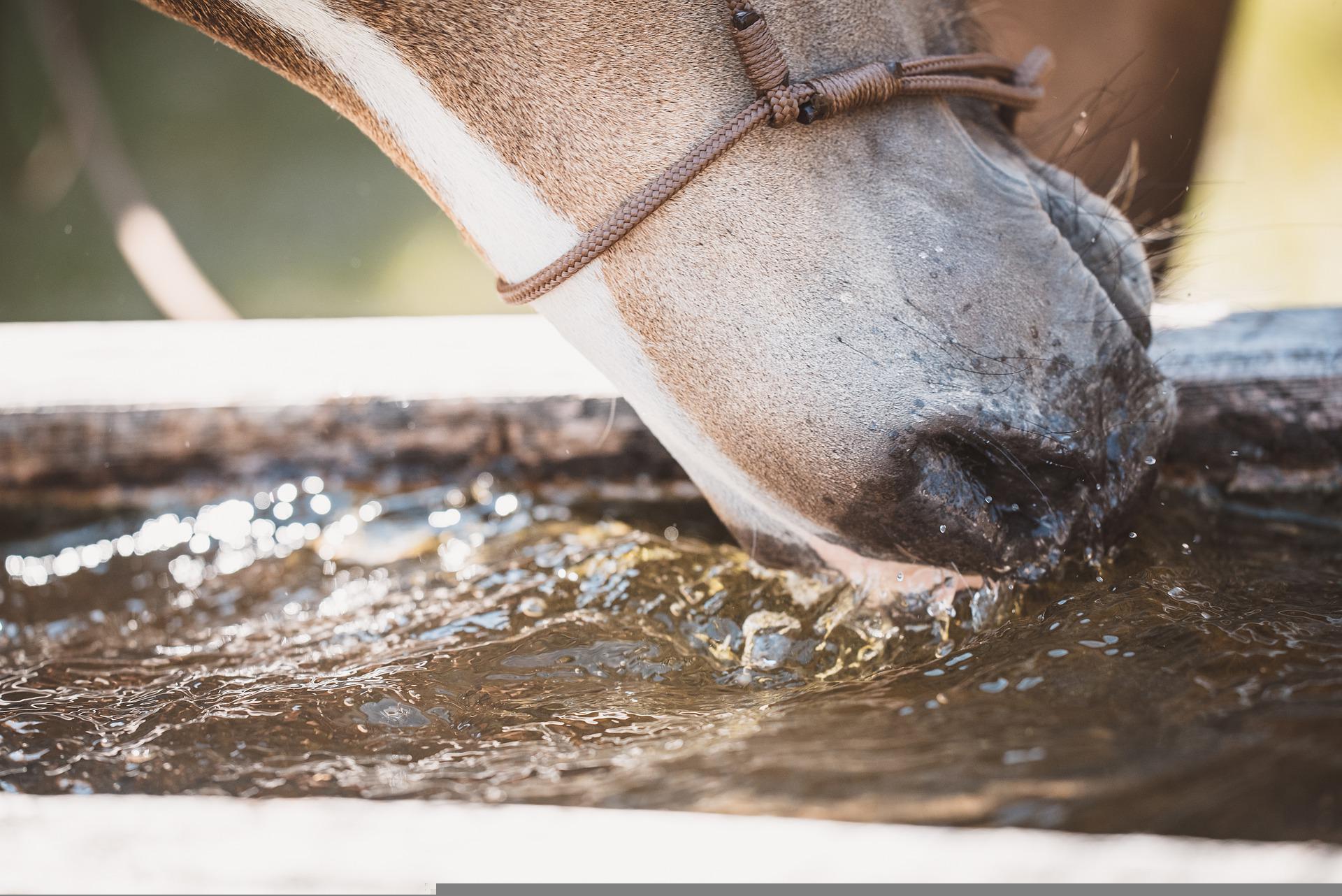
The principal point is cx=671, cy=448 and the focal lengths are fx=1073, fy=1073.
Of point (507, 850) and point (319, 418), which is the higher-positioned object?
point (319, 418)

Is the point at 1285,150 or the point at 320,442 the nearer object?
the point at 320,442

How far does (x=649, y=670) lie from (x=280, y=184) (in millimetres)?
3571

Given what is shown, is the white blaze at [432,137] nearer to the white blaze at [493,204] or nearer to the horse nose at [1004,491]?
the white blaze at [493,204]

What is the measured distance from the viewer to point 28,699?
36.6 inches

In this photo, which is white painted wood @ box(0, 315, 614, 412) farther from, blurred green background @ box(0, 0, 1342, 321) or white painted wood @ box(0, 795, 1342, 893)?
blurred green background @ box(0, 0, 1342, 321)

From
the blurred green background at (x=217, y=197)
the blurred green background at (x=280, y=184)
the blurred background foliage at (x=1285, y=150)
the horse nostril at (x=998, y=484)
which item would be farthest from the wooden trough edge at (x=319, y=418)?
the blurred green background at (x=217, y=197)

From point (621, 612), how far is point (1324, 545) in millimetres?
701

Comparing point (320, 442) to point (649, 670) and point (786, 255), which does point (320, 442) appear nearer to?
point (649, 670)

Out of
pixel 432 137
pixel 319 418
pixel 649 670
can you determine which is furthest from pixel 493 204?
pixel 319 418

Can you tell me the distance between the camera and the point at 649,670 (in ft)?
3.01

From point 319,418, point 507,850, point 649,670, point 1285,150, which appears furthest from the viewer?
point 1285,150

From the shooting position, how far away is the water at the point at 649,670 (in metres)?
0.60

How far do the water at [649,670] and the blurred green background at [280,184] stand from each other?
6.56ft

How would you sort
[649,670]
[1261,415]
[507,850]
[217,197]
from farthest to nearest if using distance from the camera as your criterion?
[217,197] → [1261,415] → [649,670] → [507,850]
